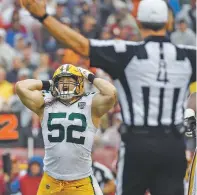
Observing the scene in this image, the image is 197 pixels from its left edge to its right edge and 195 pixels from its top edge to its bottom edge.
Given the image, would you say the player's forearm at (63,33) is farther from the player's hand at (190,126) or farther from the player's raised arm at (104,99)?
the player's hand at (190,126)

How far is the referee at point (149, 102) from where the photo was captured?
26.1 feet

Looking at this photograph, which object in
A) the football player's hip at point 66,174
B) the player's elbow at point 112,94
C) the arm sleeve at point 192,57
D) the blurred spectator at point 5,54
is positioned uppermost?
the arm sleeve at point 192,57

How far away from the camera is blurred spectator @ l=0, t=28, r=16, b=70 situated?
16578mm

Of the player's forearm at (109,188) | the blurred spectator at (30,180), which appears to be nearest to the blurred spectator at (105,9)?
the blurred spectator at (30,180)

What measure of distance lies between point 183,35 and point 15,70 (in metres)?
2.71

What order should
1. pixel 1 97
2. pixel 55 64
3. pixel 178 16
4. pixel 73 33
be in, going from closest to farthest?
pixel 73 33
pixel 1 97
pixel 55 64
pixel 178 16

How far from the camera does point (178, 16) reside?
703 inches

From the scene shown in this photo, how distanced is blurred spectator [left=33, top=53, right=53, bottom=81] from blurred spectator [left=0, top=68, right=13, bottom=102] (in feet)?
1.67

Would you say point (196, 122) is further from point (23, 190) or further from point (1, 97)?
point (1, 97)

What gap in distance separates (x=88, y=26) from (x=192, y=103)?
9.12m

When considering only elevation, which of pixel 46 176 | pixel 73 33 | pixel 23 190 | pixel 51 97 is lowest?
pixel 23 190

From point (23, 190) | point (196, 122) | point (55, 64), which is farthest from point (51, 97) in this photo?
point (55, 64)

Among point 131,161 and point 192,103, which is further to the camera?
point 192,103

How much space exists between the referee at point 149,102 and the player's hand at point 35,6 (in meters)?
0.47
